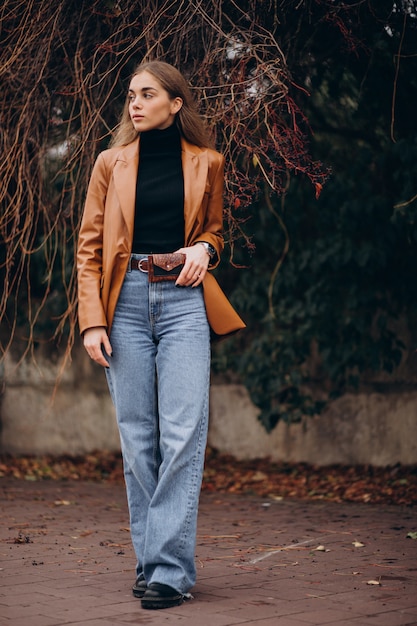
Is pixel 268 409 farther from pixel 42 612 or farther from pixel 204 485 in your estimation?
pixel 42 612

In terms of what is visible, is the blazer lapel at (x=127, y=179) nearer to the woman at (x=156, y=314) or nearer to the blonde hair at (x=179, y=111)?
the woman at (x=156, y=314)

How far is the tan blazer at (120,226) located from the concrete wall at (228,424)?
2943 millimetres

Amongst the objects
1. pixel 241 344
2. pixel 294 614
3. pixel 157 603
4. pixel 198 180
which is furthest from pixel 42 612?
pixel 241 344

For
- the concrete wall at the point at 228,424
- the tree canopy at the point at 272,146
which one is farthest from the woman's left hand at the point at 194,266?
→ the concrete wall at the point at 228,424

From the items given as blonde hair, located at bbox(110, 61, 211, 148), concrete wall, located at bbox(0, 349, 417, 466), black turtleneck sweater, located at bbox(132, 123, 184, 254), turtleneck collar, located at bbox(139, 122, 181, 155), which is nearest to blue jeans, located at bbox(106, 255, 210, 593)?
black turtleneck sweater, located at bbox(132, 123, 184, 254)

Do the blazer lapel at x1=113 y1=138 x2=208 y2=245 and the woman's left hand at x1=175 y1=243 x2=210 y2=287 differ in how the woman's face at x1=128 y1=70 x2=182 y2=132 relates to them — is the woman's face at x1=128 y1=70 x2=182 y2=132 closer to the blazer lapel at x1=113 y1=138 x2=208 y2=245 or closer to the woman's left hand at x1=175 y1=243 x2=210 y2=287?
the blazer lapel at x1=113 y1=138 x2=208 y2=245

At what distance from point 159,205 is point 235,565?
6.19ft

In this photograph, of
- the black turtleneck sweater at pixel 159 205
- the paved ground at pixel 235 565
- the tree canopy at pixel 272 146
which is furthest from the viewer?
the tree canopy at pixel 272 146

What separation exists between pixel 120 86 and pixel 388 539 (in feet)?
10.6

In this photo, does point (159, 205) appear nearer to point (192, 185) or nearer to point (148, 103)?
point (192, 185)

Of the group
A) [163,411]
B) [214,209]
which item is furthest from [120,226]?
[163,411]

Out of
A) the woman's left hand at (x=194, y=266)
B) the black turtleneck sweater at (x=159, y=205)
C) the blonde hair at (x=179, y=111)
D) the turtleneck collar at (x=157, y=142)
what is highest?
the blonde hair at (x=179, y=111)

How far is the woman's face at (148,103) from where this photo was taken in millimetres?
4277

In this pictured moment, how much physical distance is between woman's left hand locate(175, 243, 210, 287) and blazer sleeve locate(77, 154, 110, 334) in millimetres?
345
